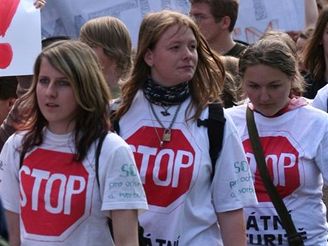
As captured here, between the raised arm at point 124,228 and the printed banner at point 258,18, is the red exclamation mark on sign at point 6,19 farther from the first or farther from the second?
the printed banner at point 258,18

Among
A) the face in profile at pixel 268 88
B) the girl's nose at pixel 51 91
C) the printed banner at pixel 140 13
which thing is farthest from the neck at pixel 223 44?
the girl's nose at pixel 51 91

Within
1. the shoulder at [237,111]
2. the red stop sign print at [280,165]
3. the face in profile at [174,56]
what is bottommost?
the red stop sign print at [280,165]

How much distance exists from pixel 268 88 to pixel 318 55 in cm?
194

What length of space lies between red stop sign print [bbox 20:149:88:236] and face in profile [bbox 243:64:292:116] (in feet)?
4.54

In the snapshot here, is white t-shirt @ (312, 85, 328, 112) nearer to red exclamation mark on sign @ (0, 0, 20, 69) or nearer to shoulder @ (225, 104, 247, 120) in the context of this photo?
shoulder @ (225, 104, 247, 120)

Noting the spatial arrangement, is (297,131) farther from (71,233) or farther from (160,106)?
(71,233)

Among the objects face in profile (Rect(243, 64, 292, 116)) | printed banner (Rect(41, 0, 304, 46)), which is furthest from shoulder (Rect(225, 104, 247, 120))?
printed banner (Rect(41, 0, 304, 46))

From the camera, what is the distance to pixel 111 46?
579 centimetres

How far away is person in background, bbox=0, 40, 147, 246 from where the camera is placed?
4238 millimetres

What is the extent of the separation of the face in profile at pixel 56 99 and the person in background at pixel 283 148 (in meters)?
1.31

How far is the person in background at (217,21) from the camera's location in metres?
7.66

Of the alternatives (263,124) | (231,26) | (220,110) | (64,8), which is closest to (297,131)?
(263,124)

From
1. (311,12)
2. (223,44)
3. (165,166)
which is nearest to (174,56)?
(165,166)

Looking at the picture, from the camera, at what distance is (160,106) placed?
15.6ft
